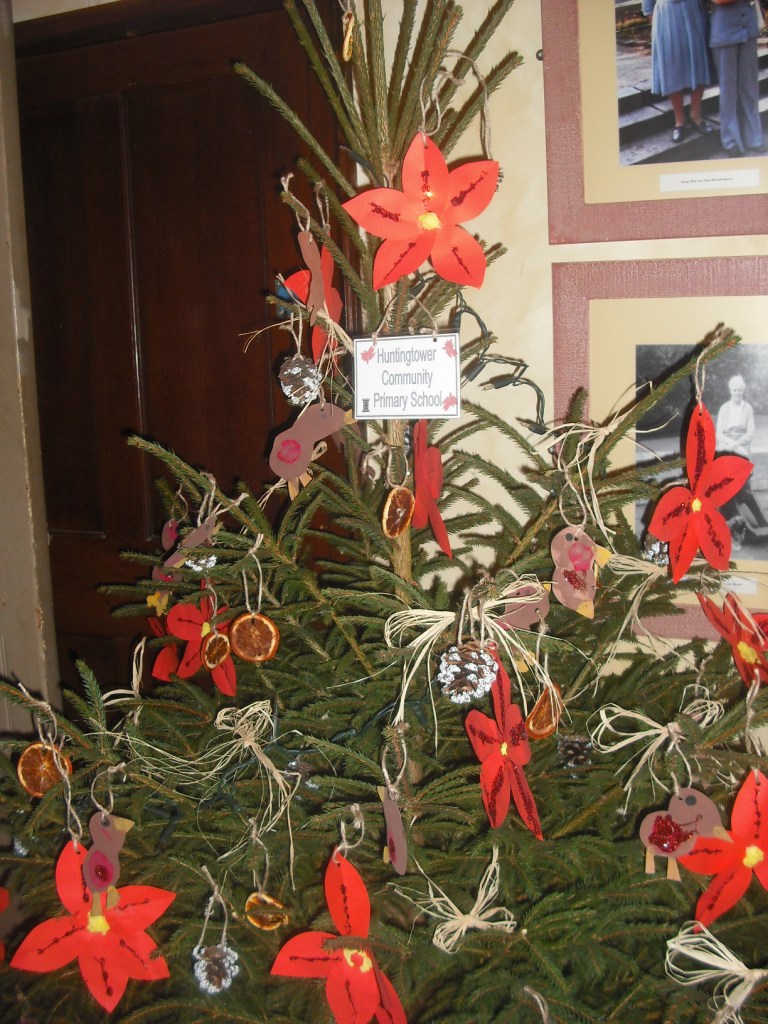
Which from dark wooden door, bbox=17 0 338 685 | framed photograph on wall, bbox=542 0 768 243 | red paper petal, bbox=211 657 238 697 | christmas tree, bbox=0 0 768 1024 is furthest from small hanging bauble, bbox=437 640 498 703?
dark wooden door, bbox=17 0 338 685

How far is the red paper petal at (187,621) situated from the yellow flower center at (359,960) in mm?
406

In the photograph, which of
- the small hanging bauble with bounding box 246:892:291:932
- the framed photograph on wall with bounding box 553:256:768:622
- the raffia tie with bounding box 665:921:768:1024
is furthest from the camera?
the framed photograph on wall with bounding box 553:256:768:622

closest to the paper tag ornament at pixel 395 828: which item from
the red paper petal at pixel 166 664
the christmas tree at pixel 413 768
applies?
the christmas tree at pixel 413 768

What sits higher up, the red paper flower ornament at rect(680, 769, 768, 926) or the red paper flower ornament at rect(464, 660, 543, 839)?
the red paper flower ornament at rect(464, 660, 543, 839)

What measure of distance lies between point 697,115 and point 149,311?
106 cm

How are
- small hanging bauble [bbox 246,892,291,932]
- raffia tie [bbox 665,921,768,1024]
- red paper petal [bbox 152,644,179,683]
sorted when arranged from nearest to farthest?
raffia tie [bbox 665,921,768,1024] → small hanging bauble [bbox 246,892,291,932] → red paper petal [bbox 152,644,179,683]

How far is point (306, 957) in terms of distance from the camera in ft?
2.17

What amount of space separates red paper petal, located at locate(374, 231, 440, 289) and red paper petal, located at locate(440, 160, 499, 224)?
0.08 ft

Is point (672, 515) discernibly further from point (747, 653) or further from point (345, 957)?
point (345, 957)

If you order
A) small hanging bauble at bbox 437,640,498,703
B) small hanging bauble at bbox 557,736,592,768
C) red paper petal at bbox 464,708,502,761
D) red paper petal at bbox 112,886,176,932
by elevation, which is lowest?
red paper petal at bbox 112,886,176,932

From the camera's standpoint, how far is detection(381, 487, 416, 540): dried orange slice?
741 millimetres

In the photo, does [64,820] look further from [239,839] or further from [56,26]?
[56,26]

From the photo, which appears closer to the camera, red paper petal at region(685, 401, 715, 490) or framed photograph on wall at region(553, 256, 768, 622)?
red paper petal at region(685, 401, 715, 490)

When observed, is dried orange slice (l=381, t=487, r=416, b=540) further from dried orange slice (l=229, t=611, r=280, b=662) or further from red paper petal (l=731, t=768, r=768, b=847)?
red paper petal (l=731, t=768, r=768, b=847)
